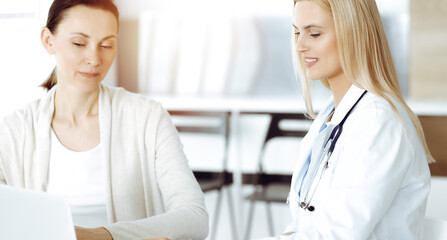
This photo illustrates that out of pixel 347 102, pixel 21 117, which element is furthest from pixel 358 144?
pixel 21 117

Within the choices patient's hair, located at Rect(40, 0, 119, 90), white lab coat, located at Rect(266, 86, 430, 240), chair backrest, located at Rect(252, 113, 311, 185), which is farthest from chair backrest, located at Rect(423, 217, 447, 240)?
chair backrest, located at Rect(252, 113, 311, 185)

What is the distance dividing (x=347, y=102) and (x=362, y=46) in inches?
5.2

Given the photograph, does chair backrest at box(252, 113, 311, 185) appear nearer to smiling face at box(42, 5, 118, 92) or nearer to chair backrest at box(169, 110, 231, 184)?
chair backrest at box(169, 110, 231, 184)

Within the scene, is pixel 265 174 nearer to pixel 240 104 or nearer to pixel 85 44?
pixel 240 104

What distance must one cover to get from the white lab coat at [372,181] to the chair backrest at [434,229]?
0.07 meters

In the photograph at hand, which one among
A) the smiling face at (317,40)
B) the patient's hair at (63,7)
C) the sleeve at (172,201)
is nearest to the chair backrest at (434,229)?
the smiling face at (317,40)

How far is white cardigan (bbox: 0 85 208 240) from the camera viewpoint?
155 cm

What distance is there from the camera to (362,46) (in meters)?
1.32

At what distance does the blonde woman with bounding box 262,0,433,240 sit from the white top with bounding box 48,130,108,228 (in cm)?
52

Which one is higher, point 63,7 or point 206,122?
point 63,7

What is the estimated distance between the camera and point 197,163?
4.39 meters

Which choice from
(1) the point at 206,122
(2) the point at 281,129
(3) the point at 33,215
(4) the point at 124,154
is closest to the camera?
(3) the point at 33,215

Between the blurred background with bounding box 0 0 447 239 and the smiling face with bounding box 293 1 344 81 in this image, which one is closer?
the smiling face with bounding box 293 1 344 81

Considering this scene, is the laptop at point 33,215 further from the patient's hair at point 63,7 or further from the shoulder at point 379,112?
the patient's hair at point 63,7
